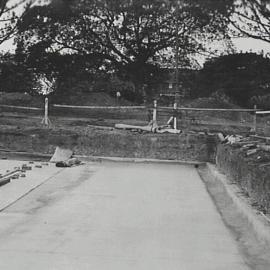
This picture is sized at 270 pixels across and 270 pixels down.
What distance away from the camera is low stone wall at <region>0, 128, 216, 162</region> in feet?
51.6

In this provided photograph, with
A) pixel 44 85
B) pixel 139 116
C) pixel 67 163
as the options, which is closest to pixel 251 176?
pixel 67 163

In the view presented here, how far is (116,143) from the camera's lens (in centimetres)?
1594

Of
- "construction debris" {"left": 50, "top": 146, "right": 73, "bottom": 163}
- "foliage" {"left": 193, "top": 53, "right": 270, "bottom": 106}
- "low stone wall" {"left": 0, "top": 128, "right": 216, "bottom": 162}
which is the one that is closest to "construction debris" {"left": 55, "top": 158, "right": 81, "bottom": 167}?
"construction debris" {"left": 50, "top": 146, "right": 73, "bottom": 163}

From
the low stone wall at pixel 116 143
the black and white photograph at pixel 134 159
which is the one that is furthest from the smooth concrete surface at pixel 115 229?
the low stone wall at pixel 116 143

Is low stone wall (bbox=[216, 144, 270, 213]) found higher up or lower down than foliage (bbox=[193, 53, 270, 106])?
lower down

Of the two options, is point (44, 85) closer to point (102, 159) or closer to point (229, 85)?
point (229, 85)

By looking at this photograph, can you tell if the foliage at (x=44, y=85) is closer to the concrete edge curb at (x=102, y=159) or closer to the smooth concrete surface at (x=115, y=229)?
the concrete edge curb at (x=102, y=159)

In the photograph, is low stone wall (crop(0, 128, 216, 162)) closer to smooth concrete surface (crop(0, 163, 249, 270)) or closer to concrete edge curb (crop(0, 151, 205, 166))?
concrete edge curb (crop(0, 151, 205, 166))

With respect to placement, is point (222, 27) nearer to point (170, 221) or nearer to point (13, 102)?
point (170, 221)

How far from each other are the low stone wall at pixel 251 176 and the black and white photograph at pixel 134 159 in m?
0.02

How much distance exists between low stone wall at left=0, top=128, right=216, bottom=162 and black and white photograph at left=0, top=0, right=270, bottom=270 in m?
0.03

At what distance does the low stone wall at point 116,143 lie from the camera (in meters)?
15.7

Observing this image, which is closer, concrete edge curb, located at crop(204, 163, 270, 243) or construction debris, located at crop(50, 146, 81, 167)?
concrete edge curb, located at crop(204, 163, 270, 243)

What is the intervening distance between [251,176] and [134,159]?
27.4 feet
